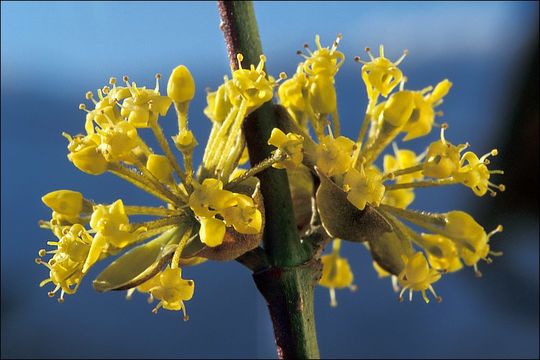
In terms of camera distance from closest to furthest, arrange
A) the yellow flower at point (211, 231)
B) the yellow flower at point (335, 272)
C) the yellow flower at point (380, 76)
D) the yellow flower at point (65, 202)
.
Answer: the yellow flower at point (211, 231)
the yellow flower at point (65, 202)
the yellow flower at point (380, 76)
the yellow flower at point (335, 272)

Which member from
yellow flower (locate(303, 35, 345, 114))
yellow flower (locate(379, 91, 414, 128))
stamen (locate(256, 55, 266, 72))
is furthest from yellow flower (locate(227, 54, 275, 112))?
yellow flower (locate(379, 91, 414, 128))

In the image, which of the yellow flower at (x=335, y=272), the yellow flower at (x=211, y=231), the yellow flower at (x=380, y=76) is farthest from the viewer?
the yellow flower at (x=335, y=272)

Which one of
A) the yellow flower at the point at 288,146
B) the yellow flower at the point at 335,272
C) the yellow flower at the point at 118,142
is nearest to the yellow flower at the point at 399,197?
the yellow flower at the point at 335,272

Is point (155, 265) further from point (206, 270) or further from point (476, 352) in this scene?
point (476, 352)

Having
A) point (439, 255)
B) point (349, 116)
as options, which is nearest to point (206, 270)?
point (349, 116)

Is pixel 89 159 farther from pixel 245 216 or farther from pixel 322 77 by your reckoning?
pixel 322 77

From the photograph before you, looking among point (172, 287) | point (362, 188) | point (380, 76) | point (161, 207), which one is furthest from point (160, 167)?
point (380, 76)

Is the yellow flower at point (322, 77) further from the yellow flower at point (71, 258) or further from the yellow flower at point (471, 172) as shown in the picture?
the yellow flower at point (71, 258)
